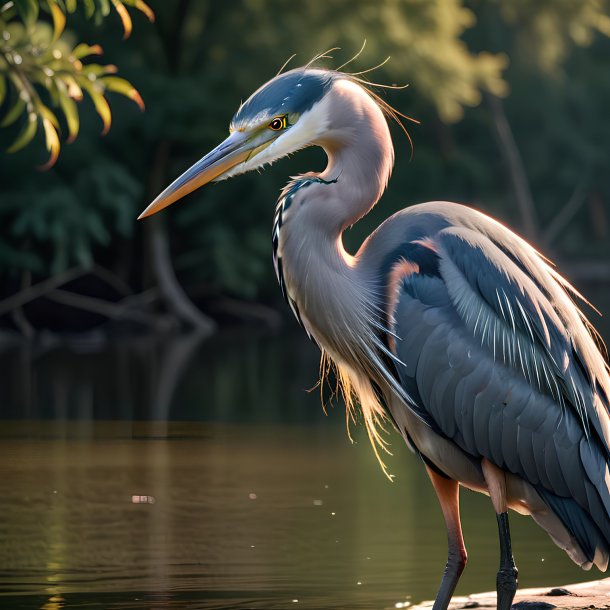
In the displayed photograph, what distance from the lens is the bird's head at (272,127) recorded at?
5.47 metres

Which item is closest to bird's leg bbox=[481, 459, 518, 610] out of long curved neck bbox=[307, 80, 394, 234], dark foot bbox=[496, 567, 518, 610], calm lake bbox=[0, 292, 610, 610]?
dark foot bbox=[496, 567, 518, 610]

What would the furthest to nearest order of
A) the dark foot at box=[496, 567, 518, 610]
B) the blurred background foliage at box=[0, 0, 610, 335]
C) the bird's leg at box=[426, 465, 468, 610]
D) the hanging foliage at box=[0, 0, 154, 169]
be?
the blurred background foliage at box=[0, 0, 610, 335]
the hanging foliage at box=[0, 0, 154, 169]
the bird's leg at box=[426, 465, 468, 610]
the dark foot at box=[496, 567, 518, 610]

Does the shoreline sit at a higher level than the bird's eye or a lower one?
lower

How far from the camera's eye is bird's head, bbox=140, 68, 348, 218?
5469 mm

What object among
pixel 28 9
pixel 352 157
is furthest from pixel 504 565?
pixel 28 9

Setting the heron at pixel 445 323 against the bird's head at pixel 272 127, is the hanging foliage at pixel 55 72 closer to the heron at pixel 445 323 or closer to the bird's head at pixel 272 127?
the bird's head at pixel 272 127

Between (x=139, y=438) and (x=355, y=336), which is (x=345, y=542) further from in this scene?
(x=139, y=438)

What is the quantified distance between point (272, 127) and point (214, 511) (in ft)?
10.7

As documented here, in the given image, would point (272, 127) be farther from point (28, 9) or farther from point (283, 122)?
point (28, 9)

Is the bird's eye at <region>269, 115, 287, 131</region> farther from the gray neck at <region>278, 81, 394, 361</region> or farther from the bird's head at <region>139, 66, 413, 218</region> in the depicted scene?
the gray neck at <region>278, 81, 394, 361</region>

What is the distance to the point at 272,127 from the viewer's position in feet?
18.1

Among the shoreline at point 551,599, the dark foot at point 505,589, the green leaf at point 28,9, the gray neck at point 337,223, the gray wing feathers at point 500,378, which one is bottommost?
the shoreline at point 551,599

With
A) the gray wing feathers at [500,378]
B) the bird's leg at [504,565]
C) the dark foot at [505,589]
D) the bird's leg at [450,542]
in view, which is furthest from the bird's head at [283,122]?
the dark foot at [505,589]

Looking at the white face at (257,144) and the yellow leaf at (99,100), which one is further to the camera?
the yellow leaf at (99,100)
